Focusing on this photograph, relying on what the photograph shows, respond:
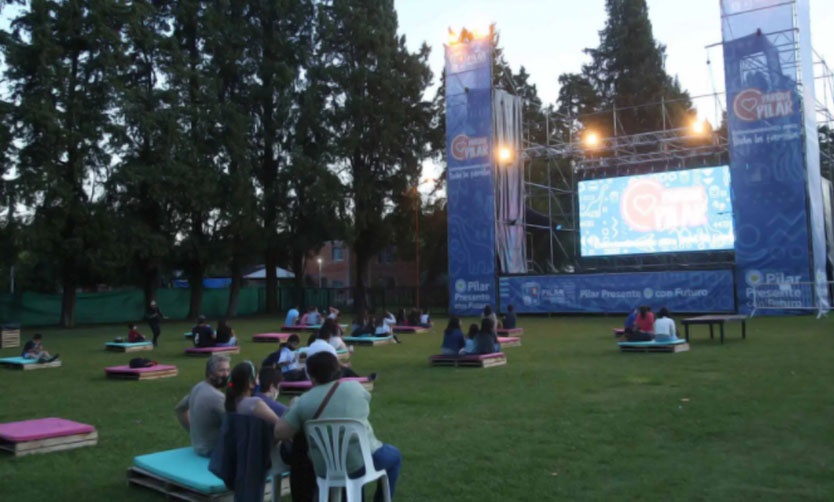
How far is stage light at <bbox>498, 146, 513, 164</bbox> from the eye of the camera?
32875 mm

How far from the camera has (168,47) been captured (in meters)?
32.5

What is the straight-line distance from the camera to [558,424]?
7.92 metres

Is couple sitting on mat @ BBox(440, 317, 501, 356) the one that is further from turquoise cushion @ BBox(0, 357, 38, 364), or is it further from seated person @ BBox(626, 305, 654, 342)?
turquoise cushion @ BBox(0, 357, 38, 364)

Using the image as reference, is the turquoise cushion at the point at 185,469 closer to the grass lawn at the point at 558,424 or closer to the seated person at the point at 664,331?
the grass lawn at the point at 558,424

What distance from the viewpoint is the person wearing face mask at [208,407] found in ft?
18.1

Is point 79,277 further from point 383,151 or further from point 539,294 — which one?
point 539,294

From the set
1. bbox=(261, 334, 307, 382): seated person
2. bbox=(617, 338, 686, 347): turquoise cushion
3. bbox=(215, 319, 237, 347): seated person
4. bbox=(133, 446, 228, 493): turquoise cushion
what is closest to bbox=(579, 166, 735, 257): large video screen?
bbox=(617, 338, 686, 347): turquoise cushion

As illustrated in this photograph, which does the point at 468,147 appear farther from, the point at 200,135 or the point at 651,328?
the point at 651,328

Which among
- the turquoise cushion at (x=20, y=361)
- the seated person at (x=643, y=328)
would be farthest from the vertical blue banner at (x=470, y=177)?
the turquoise cushion at (x=20, y=361)

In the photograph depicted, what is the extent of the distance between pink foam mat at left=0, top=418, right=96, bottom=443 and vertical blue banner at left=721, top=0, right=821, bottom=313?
2425 centimetres

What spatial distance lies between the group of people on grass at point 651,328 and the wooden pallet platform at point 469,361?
3.52 meters

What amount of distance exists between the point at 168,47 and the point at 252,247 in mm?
10154

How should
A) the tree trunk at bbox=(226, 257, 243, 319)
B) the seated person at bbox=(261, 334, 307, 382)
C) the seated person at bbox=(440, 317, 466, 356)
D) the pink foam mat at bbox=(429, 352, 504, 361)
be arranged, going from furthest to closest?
the tree trunk at bbox=(226, 257, 243, 319), the seated person at bbox=(440, 317, 466, 356), the pink foam mat at bbox=(429, 352, 504, 361), the seated person at bbox=(261, 334, 307, 382)

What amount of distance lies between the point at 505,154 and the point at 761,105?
11010 mm
